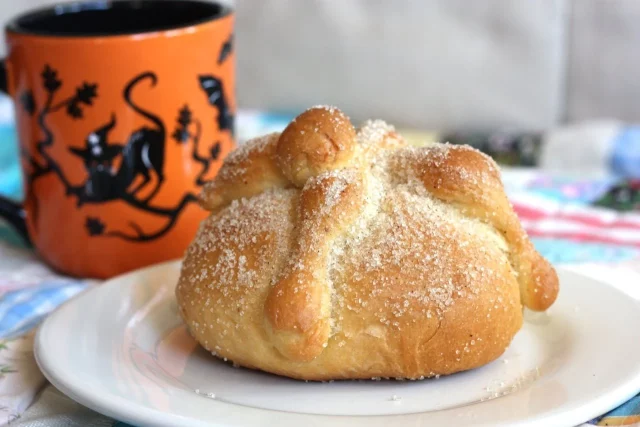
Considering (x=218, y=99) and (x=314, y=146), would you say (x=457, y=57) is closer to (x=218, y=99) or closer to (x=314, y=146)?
(x=218, y=99)

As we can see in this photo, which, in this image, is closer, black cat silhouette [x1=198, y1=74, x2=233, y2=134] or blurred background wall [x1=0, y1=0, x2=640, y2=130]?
black cat silhouette [x1=198, y1=74, x2=233, y2=134]

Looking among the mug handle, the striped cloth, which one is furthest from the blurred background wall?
the mug handle

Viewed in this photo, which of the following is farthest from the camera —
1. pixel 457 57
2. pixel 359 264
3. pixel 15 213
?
pixel 457 57

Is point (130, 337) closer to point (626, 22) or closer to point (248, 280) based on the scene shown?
point (248, 280)

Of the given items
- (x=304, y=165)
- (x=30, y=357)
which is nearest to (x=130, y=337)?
(x=30, y=357)

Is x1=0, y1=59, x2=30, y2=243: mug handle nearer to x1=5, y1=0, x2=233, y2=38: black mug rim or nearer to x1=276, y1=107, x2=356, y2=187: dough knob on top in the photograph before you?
x1=5, y1=0, x2=233, y2=38: black mug rim

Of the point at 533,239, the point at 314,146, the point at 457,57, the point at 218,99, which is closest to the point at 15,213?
the point at 218,99
